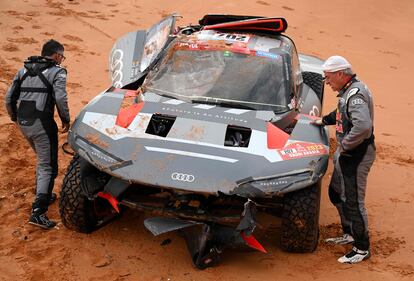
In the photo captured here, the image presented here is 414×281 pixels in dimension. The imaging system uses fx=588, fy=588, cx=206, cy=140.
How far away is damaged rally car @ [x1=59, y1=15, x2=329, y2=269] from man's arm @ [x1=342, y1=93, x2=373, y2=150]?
29 centimetres

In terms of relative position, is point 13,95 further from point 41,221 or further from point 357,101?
point 357,101

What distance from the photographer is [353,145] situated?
4.98 metres

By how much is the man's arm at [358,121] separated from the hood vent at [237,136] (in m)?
0.85

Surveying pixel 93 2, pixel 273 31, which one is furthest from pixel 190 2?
pixel 273 31

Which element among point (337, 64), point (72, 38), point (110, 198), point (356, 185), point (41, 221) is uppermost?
point (337, 64)

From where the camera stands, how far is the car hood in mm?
4574

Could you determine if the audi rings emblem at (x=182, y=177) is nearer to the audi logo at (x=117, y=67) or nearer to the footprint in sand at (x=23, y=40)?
the audi logo at (x=117, y=67)

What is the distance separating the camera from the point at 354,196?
16.8 ft

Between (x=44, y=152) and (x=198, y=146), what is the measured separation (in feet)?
5.20

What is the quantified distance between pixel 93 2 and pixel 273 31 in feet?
32.8

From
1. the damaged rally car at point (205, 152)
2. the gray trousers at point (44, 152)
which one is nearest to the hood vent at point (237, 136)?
the damaged rally car at point (205, 152)

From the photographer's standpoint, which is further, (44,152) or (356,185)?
(44,152)

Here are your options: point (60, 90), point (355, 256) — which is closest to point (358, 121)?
point (355, 256)

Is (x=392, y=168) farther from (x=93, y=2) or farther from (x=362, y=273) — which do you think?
(x=93, y=2)
